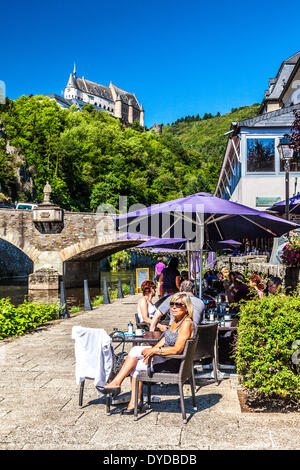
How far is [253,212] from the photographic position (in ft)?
20.8

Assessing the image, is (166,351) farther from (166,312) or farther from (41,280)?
(41,280)

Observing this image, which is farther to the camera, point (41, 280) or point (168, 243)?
point (41, 280)

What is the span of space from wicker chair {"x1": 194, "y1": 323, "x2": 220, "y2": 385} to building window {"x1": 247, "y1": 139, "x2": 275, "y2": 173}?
1474 centimetres

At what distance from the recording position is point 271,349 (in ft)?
14.4

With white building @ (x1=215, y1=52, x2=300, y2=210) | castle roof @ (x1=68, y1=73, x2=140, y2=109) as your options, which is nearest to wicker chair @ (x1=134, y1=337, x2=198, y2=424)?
white building @ (x1=215, y1=52, x2=300, y2=210)

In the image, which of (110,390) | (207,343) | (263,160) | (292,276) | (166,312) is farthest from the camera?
(263,160)

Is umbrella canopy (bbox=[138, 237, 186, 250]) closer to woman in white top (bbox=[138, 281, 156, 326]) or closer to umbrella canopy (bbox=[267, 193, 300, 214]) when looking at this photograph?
umbrella canopy (bbox=[267, 193, 300, 214])

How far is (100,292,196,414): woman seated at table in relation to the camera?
454 centimetres

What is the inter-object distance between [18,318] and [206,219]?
483cm

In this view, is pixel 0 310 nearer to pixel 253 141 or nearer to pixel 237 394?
pixel 237 394

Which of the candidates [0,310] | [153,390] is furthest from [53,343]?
[153,390]

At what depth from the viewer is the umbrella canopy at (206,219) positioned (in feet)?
21.1

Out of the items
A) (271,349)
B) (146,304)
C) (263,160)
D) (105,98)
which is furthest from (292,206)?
(105,98)

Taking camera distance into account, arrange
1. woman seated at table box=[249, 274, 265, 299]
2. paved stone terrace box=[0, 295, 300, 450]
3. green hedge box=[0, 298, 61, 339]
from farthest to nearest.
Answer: green hedge box=[0, 298, 61, 339] → woman seated at table box=[249, 274, 265, 299] → paved stone terrace box=[0, 295, 300, 450]
